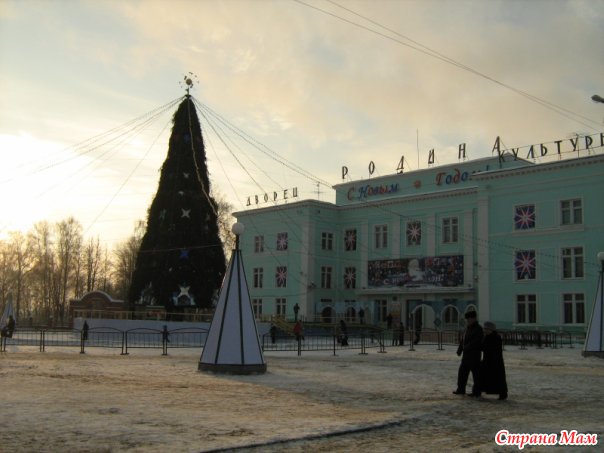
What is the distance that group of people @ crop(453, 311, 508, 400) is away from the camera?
39.3ft

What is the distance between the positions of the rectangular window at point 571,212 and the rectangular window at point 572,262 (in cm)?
172

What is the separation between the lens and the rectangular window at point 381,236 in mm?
51219

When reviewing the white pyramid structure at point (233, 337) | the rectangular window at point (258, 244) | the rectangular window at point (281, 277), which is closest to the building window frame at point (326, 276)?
the rectangular window at point (281, 277)

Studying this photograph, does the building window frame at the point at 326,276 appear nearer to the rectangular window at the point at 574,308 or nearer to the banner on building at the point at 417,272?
the banner on building at the point at 417,272

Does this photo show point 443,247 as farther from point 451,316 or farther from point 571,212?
point 571,212

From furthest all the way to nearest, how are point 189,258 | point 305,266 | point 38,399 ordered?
point 305,266 → point 189,258 → point 38,399

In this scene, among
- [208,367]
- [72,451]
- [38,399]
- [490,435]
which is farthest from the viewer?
[208,367]

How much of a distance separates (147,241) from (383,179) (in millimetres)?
23175

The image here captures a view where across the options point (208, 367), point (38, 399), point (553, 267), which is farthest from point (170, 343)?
point (553, 267)

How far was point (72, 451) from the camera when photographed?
6.80 metres

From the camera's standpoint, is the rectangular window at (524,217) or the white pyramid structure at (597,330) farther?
the rectangular window at (524,217)

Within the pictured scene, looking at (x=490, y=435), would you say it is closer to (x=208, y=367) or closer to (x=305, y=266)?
(x=208, y=367)

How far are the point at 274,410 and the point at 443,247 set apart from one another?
3865 centimetres

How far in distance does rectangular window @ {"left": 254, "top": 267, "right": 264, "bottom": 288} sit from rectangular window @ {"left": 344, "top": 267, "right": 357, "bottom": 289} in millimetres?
7751
